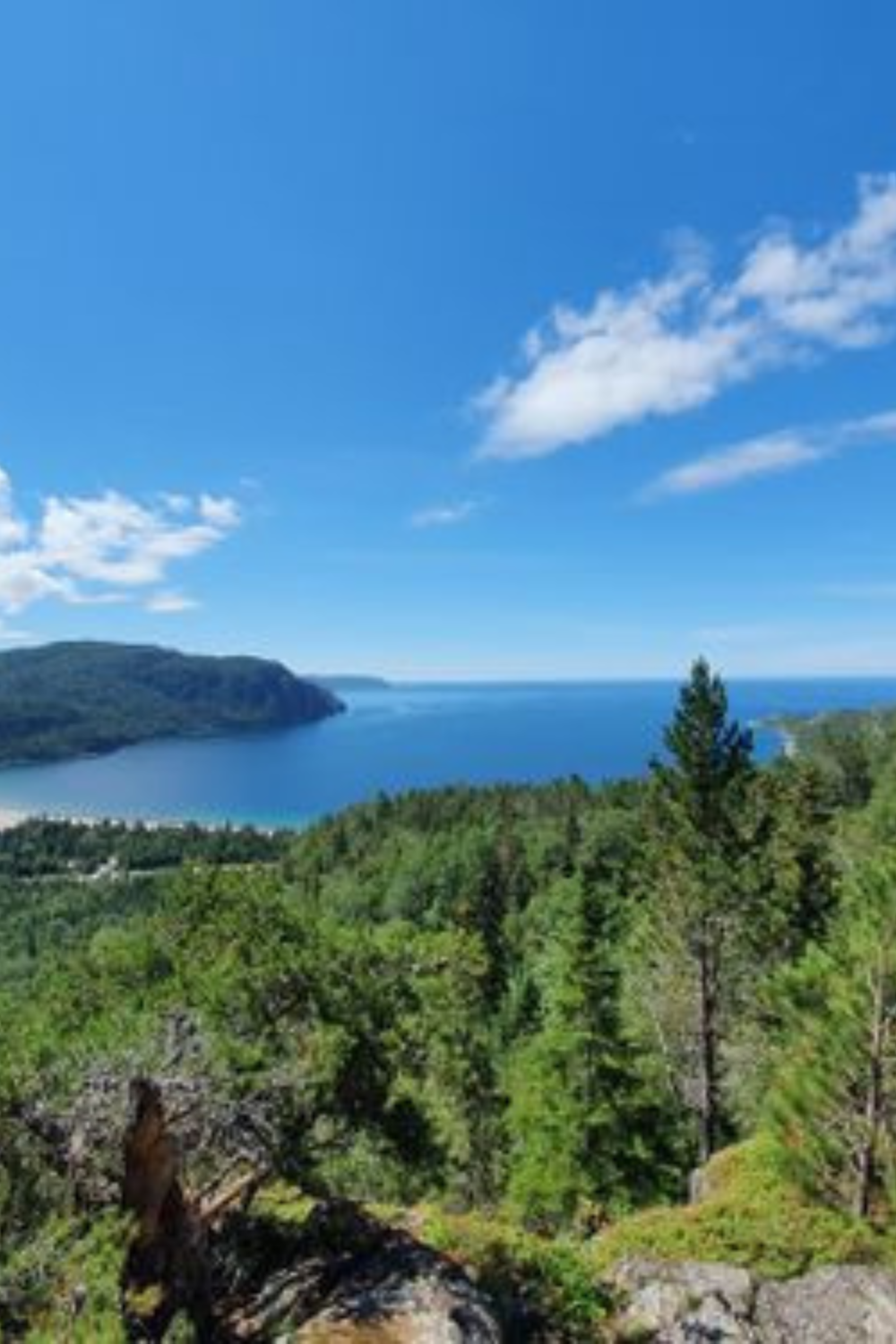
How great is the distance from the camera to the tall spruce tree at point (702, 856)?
94.7ft

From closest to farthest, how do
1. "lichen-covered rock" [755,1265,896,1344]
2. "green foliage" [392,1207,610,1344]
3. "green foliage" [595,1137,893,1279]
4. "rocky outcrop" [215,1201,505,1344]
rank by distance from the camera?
"rocky outcrop" [215,1201,505,1344], "green foliage" [392,1207,610,1344], "lichen-covered rock" [755,1265,896,1344], "green foliage" [595,1137,893,1279]

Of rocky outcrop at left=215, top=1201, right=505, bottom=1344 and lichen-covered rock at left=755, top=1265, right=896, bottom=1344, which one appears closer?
rocky outcrop at left=215, top=1201, right=505, bottom=1344

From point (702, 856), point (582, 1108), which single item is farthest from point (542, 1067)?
point (702, 856)

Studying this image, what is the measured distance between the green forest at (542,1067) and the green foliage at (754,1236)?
7cm

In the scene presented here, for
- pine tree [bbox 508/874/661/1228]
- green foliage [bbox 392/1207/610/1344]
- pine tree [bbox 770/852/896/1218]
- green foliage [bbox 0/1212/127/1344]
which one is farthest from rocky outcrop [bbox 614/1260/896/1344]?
pine tree [bbox 508/874/661/1228]

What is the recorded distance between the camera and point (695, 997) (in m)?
31.9

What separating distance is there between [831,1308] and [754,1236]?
7.74 ft

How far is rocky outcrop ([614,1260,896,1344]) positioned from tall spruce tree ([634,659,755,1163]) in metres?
12.9

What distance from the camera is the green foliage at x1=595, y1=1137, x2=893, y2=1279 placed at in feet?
54.6

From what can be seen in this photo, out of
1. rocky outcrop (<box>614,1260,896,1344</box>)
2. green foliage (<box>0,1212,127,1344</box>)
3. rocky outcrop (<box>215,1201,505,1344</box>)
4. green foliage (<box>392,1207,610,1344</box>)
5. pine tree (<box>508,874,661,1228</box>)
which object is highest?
green foliage (<box>0,1212,127,1344</box>)

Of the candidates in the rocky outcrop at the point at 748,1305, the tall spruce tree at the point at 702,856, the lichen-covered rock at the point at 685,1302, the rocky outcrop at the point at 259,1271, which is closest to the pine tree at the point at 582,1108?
the tall spruce tree at the point at 702,856

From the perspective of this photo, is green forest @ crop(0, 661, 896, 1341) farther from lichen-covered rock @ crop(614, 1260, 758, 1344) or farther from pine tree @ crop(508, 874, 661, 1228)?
lichen-covered rock @ crop(614, 1260, 758, 1344)

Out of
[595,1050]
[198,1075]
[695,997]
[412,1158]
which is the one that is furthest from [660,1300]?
[695,997]

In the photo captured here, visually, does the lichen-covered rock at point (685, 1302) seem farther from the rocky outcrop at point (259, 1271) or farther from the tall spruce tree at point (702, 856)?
the tall spruce tree at point (702, 856)
